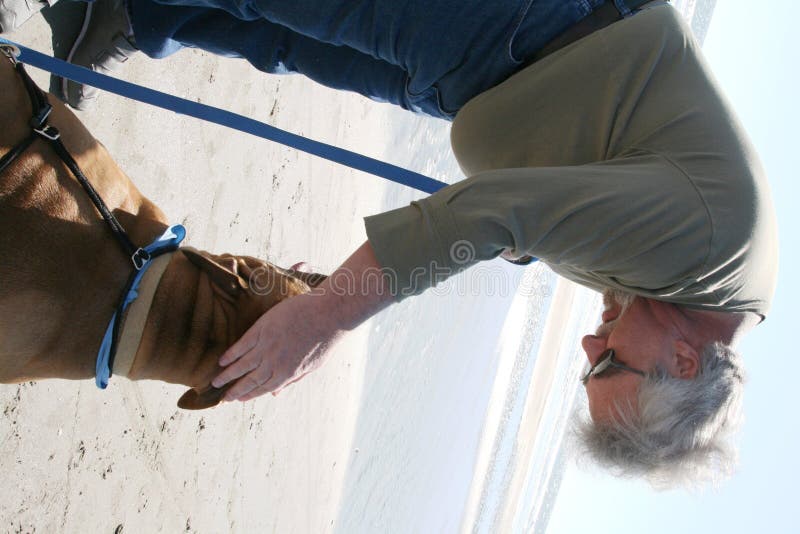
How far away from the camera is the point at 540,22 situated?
1693 mm

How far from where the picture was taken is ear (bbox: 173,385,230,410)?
1.64 m

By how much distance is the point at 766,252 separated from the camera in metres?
1.66

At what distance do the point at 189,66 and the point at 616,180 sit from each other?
235 cm

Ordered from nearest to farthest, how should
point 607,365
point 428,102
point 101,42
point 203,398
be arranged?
point 203,398 → point 607,365 → point 428,102 → point 101,42

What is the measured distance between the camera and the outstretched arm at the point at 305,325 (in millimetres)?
1537

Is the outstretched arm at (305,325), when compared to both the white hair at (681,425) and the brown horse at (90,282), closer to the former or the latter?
the brown horse at (90,282)

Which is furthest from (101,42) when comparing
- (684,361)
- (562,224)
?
(684,361)

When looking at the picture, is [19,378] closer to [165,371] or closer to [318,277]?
[165,371]

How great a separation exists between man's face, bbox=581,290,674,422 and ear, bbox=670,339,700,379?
2 centimetres

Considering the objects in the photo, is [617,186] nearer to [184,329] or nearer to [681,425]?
[681,425]

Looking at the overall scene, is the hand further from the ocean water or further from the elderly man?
the ocean water

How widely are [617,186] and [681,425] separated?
2.33 ft

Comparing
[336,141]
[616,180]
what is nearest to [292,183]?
[336,141]

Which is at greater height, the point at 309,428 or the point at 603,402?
the point at 603,402
